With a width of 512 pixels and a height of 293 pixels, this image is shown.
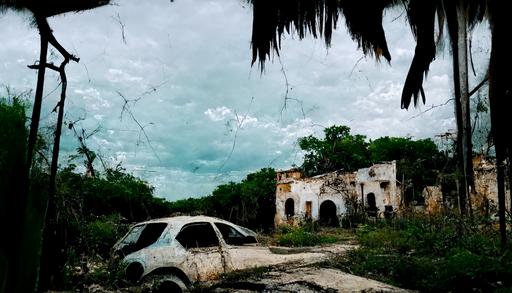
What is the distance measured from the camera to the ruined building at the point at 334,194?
30297 millimetres

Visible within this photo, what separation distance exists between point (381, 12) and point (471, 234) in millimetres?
7628

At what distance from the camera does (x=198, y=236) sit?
777 cm

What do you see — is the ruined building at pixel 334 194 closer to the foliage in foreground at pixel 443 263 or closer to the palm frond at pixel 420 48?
the foliage in foreground at pixel 443 263

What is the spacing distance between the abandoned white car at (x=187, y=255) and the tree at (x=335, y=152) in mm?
33548

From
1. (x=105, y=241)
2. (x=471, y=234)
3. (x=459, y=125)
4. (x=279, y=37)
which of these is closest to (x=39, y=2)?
(x=279, y=37)

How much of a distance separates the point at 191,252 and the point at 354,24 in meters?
4.73

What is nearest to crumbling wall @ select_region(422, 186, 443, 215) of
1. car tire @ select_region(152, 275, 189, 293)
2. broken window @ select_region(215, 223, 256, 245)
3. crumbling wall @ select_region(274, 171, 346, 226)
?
crumbling wall @ select_region(274, 171, 346, 226)

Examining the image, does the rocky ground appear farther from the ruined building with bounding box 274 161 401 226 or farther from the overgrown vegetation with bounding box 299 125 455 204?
the overgrown vegetation with bounding box 299 125 455 204

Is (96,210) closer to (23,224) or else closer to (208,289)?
(208,289)

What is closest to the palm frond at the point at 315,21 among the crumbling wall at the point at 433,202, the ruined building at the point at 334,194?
the crumbling wall at the point at 433,202

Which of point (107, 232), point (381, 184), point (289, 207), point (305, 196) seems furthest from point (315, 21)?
point (289, 207)

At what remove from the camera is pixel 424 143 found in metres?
44.5

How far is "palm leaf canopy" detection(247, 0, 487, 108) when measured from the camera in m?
3.02

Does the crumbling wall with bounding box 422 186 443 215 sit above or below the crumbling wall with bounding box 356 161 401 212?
below
